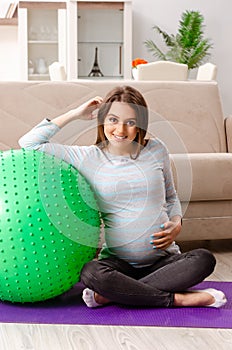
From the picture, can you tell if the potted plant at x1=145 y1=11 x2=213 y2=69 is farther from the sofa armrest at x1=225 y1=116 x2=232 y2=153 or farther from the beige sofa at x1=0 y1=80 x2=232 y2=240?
the sofa armrest at x1=225 y1=116 x2=232 y2=153

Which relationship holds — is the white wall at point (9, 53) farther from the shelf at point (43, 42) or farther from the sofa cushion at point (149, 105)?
the sofa cushion at point (149, 105)

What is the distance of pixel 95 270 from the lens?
2.22 meters

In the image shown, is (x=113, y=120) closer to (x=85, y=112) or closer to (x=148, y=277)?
(x=85, y=112)

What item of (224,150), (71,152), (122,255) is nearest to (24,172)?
(71,152)

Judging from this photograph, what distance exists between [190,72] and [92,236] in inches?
227

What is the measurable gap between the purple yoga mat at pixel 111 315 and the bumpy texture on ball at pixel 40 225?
0.05 m

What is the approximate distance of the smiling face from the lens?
2250 millimetres

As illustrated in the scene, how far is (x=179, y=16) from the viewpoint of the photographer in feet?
25.6

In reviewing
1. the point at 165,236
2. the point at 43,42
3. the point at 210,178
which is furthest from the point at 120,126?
the point at 43,42

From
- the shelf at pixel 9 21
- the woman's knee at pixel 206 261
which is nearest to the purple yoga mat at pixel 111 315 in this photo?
the woman's knee at pixel 206 261

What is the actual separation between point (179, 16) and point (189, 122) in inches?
168

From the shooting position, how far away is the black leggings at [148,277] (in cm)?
222

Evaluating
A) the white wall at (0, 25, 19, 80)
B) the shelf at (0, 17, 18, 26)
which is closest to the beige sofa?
the shelf at (0, 17, 18, 26)

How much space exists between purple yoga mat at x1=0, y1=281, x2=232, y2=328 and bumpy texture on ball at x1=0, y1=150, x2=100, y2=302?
53mm
